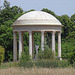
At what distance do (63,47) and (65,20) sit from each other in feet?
69.7

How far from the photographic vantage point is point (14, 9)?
285 feet

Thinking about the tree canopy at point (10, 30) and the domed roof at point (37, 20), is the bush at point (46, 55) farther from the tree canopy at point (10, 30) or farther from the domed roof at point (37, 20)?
the domed roof at point (37, 20)

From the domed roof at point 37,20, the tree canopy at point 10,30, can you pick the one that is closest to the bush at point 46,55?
the tree canopy at point 10,30

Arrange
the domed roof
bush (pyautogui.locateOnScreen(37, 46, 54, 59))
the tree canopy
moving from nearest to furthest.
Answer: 1. bush (pyautogui.locateOnScreen(37, 46, 54, 59))
2. the domed roof
3. the tree canopy

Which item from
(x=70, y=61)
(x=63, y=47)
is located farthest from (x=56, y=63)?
(x=63, y=47)

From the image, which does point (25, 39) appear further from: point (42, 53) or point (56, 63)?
point (56, 63)

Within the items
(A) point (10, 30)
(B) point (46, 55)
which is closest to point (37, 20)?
(A) point (10, 30)

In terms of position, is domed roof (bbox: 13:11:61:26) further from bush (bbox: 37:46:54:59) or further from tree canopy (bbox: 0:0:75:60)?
bush (bbox: 37:46:54:59)

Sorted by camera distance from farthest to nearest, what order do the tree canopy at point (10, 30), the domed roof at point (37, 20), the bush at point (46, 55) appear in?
1. the tree canopy at point (10, 30)
2. the domed roof at point (37, 20)
3. the bush at point (46, 55)

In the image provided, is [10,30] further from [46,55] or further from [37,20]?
[46,55]

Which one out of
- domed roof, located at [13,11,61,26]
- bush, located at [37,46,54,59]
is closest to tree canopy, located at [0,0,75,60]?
domed roof, located at [13,11,61,26]

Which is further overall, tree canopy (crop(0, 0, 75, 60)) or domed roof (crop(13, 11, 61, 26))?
tree canopy (crop(0, 0, 75, 60))

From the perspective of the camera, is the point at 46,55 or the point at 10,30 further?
the point at 10,30

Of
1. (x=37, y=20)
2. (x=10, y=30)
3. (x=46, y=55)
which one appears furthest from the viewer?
(x=10, y=30)
